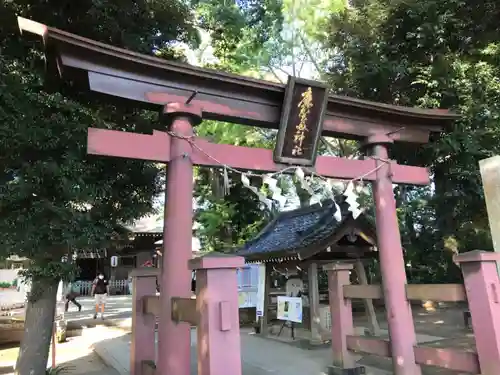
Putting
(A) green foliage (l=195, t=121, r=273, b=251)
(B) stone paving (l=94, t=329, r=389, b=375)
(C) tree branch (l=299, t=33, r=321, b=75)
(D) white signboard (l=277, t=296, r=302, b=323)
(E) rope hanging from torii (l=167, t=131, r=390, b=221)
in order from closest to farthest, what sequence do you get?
1. (E) rope hanging from torii (l=167, t=131, r=390, b=221)
2. (B) stone paving (l=94, t=329, r=389, b=375)
3. (D) white signboard (l=277, t=296, r=302, b=323)
4. (C) tree branch (l=299, t=33, r=321, b=75)
5. (A) green foliage (l=195, t=121, r=273, b=251)

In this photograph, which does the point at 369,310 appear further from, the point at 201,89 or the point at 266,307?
the point at 201,89

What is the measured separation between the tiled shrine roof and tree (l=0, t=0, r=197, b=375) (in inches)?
154

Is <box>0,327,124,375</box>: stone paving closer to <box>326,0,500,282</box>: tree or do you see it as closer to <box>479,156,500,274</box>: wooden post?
<box>479,156,500,274</box>: wooden post

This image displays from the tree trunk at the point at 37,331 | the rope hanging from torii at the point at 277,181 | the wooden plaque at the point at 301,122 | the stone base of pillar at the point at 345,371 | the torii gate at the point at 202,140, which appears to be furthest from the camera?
the stone base of pillar at the point at 345,371

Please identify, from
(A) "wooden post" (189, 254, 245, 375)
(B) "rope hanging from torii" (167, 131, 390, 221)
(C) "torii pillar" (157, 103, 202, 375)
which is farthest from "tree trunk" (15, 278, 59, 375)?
(A) "wooden post" (189, 254, 245, 375)

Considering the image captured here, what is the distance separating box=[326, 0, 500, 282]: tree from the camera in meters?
9.49

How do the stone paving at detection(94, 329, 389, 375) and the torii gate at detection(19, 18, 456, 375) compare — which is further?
the stone paving at detection(94, 329, 389, 375)

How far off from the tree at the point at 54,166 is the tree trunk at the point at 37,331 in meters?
0.01

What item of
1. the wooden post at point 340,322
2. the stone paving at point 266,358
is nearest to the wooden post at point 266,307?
the stone paving at point 266,358

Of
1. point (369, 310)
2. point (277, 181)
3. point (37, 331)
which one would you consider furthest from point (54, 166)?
point (369, 310)

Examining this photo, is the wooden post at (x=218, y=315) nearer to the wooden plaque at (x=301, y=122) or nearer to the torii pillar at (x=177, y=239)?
the torii pillar at (x=177, y=239)

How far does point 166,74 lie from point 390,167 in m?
3.29

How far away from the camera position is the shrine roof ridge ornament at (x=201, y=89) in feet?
12.8

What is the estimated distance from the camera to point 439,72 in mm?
9664
